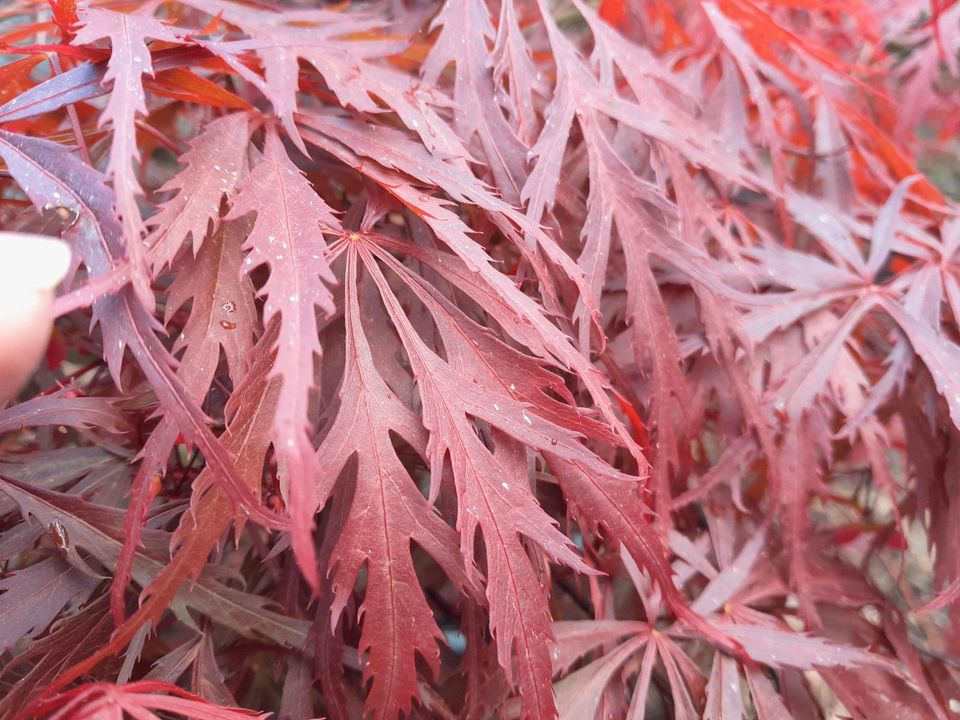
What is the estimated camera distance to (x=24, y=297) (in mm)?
348

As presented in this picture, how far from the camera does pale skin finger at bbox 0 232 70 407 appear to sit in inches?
13.6

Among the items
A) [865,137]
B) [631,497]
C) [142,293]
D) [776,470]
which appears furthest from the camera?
[865,137]

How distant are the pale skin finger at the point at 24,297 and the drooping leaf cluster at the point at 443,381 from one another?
3 centimetres

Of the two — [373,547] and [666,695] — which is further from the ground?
[373,547]

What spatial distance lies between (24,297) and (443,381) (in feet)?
0.79

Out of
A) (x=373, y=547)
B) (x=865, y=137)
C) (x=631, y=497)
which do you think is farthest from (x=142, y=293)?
(x=865, y=137)

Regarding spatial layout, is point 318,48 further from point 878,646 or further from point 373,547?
point 878,646

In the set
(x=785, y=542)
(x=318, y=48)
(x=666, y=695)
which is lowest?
(x=666, y=695)

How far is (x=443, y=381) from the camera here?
0.48m

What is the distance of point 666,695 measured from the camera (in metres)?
0.70

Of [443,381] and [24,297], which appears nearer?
[24,297]

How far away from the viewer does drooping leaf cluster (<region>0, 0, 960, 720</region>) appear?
438 millimetres

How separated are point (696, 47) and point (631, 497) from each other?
0.65 m

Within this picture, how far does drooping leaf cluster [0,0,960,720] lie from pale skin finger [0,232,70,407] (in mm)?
26
